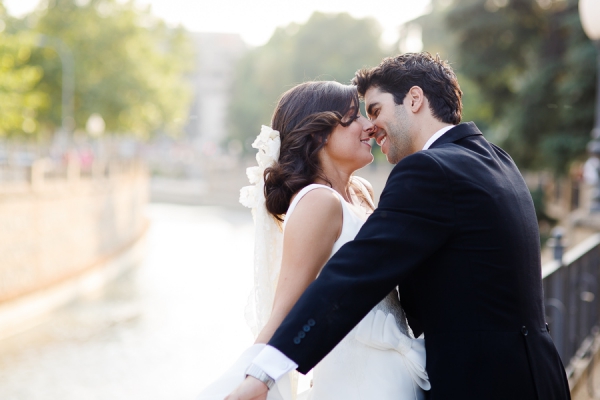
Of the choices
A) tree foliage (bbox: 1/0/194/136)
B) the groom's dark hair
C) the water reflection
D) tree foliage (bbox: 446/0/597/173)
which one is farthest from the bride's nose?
tree foliage (bbox: 1/0/194/136)

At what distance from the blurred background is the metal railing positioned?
0.10 ft

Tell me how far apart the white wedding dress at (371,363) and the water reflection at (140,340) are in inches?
209

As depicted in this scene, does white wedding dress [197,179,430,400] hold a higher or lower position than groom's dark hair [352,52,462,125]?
lower

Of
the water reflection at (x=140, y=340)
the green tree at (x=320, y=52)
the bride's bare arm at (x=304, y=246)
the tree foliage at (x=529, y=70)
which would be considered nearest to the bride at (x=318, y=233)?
the bride's bare arm at (x=304, y=246)

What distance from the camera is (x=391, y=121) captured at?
2.29 m

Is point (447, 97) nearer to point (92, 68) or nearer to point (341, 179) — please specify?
point (341, 179)

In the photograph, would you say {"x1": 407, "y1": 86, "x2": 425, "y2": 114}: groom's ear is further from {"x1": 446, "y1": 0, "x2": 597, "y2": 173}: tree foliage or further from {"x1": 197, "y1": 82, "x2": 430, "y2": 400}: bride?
{"x1": 446, "y1": 0, "x2": 597, "y2": 173}: tree foliage

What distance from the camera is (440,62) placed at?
2.29m

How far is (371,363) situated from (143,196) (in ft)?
117

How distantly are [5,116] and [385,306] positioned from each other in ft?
63.2

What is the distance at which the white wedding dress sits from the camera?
6.81 ft

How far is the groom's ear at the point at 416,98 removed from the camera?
2.23 meters

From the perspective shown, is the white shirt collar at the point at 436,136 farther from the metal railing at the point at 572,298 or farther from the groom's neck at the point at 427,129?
the metal railing at the point at 572,298

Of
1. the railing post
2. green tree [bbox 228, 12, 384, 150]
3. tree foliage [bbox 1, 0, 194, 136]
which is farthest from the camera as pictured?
green tree [bbox 228, 12, 384, 150]
